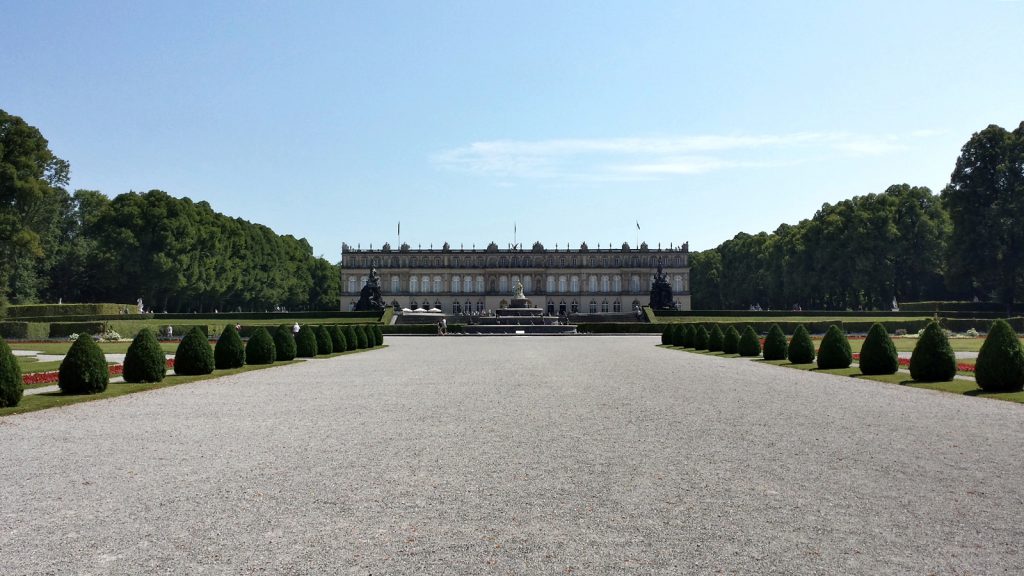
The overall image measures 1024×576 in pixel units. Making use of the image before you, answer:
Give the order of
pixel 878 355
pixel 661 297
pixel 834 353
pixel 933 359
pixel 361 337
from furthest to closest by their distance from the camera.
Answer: pixel 661 297
pixel 361 337
pixel 834 353
pixel 878 355
pixel 933 359

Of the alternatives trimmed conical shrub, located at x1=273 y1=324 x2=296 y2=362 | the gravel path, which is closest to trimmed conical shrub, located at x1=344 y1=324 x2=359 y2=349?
trimmed conical shrub, located at x1=273 y1=324 x2=296 y2=362

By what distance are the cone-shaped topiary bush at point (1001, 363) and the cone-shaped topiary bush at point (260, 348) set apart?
751 inches

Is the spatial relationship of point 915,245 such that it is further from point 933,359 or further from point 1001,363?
point 1001,363

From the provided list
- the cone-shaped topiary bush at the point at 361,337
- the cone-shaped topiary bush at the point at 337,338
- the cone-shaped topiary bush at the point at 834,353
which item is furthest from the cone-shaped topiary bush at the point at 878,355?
the cone-shaped topiary bush at the point at 361,337

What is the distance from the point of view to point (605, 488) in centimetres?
795

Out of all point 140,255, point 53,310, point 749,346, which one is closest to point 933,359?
point 749,346

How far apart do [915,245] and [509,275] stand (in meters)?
73.0

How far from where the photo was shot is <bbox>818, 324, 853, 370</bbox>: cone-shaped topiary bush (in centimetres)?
2381

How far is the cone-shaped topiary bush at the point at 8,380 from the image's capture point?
14.4 meters

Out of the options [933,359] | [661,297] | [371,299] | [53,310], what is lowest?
[933,359]

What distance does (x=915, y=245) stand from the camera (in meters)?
68.7

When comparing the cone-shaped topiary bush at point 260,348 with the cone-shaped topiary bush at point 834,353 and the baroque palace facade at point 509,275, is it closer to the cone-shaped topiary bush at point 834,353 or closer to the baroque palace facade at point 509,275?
the cone-shaped topiary bush at point 834,353

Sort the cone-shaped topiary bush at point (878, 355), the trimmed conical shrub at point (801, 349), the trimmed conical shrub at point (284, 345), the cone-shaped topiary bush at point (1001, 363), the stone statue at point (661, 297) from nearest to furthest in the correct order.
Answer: the cone-shaped topiary bush at point (1001, 363) < the cone-shaped topiary bush at point (878, 355) < the trimmed conical shrub at point (801, 349) < the trimmed conical shrub at point (284, 345) < the stone statue at point (661, 297)

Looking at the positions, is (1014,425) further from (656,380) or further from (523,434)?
(656,380)
